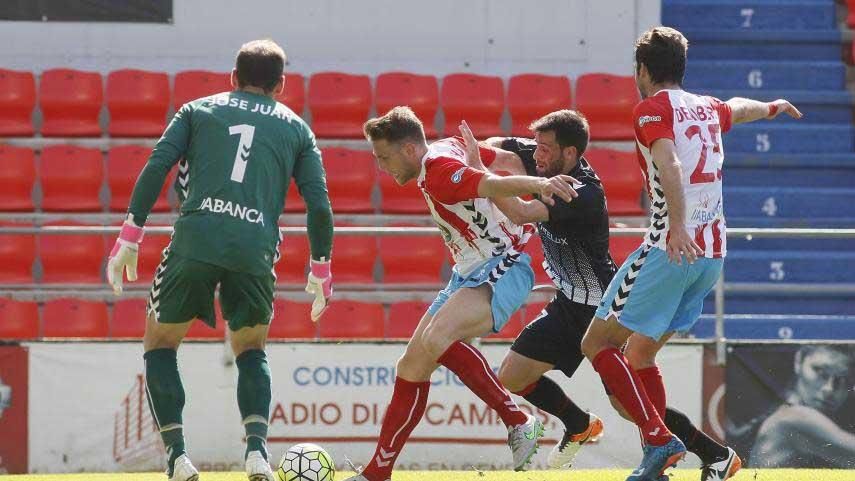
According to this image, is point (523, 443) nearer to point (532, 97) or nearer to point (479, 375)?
point (479, 375)

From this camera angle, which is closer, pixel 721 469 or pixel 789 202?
pixel 721 469

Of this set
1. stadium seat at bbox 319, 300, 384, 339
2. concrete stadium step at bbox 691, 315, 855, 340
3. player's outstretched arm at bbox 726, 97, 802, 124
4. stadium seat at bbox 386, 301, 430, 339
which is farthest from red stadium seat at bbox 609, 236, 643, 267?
player's outstretched arm at bbox 726, 97, 802, 124

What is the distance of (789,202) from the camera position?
43.3 feet

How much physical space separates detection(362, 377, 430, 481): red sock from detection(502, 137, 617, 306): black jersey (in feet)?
2.89

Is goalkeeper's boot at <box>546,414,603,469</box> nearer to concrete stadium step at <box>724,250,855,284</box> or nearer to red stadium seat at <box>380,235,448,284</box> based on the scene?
red stadium seat at <box>380,235,448,284</box>

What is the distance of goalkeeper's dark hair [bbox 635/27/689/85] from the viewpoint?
19.5 feet

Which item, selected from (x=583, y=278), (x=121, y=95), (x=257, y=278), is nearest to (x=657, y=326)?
(x=583, y=278)

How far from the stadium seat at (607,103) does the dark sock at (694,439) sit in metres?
6.68

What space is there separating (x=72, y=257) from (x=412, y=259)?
2.84 meters

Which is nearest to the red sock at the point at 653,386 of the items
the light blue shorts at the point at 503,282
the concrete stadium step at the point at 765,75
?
the light blue shorts at the point at 503,282

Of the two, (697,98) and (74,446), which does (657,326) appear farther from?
(74,446)

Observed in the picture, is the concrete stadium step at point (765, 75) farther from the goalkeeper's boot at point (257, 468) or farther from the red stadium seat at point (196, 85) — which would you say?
the goalkeeper's boot at point (257, 468)

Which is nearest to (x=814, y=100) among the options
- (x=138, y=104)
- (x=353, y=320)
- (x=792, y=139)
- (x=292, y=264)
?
(x=792, y=139)

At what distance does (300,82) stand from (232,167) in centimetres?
710
